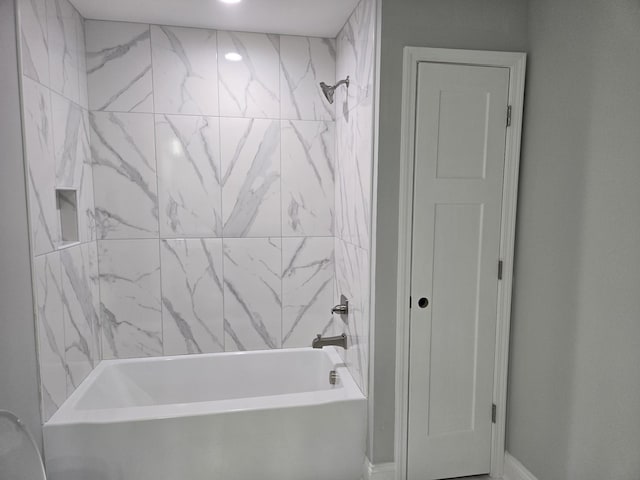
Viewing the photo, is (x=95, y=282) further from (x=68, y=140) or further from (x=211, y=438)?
(x=211, y=438)

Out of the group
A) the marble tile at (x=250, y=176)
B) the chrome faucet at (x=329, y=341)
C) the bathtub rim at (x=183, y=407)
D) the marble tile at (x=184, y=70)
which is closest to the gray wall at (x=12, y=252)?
the bathtub rim at (x=183, y=407)

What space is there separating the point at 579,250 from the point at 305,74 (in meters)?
1.97

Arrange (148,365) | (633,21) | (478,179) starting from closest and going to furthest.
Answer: (633,21) → (478,179) → (148,365)

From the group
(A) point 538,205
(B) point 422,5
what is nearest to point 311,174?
(B) point 422,5

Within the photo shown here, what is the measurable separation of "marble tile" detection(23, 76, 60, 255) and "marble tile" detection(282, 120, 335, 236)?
135 cm

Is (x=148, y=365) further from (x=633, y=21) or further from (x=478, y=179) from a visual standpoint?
(x=633, y=21)

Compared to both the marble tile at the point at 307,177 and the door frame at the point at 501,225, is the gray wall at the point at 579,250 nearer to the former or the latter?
the door frame at the point at 501,225

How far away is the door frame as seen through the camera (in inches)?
80.9

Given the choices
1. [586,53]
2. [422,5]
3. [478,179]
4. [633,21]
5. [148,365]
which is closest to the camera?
[633,21]

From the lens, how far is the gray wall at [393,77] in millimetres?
2020

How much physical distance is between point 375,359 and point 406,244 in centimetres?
61

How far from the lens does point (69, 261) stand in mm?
2227

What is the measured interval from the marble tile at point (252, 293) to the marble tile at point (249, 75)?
89 centimetres

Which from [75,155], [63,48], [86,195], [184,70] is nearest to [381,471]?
[86,195]
